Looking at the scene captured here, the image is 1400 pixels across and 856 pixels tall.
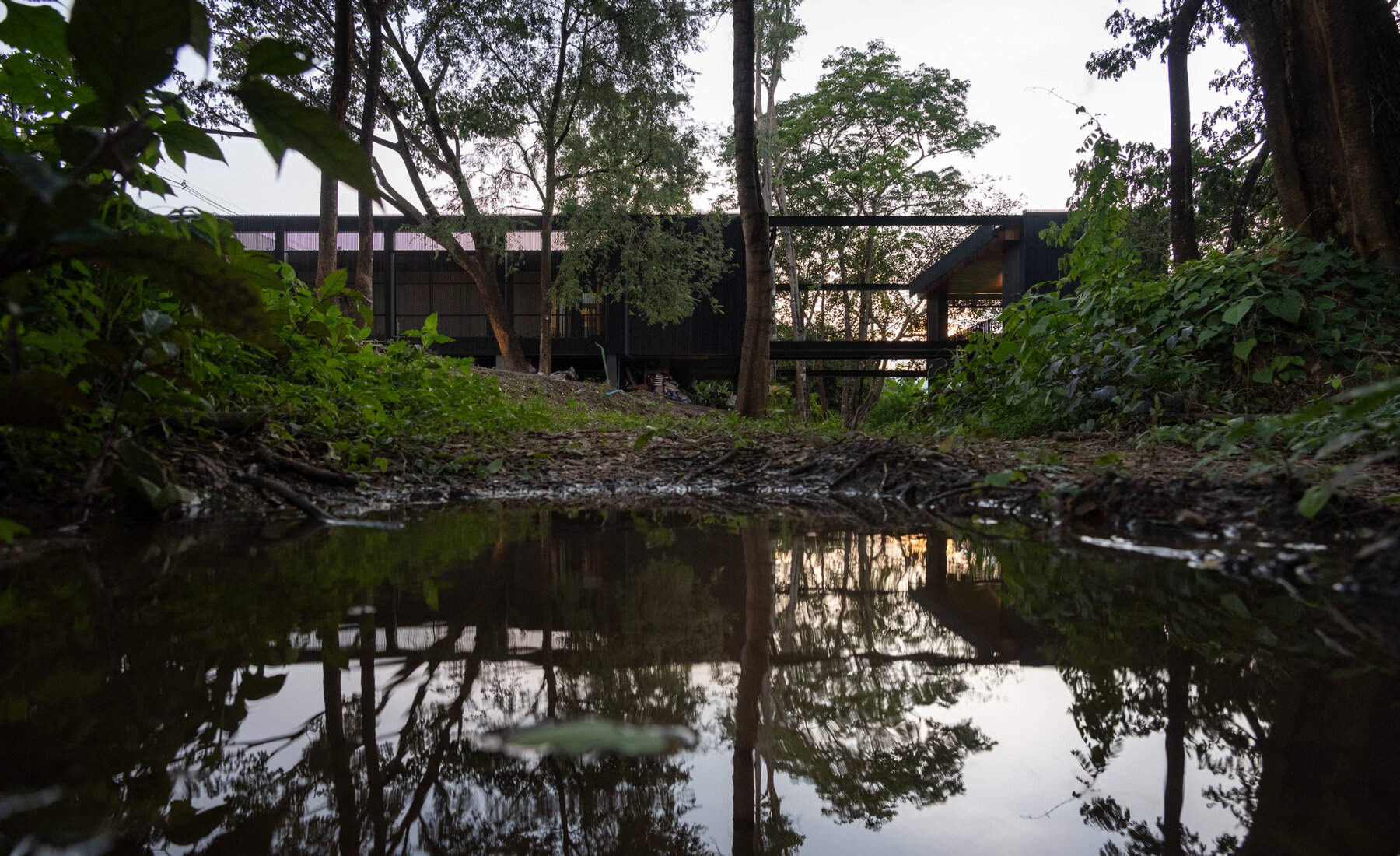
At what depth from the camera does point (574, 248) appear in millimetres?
14273

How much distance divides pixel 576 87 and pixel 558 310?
5.17 metres

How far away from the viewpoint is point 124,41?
0.81m

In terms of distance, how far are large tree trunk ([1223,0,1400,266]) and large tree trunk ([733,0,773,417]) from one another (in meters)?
3.55

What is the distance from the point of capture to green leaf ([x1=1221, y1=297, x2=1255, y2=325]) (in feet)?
12.3

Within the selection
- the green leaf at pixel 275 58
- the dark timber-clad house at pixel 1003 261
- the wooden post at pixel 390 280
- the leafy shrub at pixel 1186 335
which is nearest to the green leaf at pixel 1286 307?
the leafy shrub at pixel 1186 335

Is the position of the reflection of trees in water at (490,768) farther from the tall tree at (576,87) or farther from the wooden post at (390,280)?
the wooden post at (390,280)

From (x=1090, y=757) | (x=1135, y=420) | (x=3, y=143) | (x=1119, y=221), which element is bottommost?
(x=1090, y=757)

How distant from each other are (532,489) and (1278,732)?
2.54 metres

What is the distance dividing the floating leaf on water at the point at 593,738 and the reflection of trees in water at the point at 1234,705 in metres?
0.35

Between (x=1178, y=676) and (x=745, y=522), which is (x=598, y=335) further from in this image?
(x=1178, y=676)

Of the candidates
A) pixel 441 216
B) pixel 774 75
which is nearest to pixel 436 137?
pixel 441 216

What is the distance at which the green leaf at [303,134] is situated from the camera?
90 centimetres

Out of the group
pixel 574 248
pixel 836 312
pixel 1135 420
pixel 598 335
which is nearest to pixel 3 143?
pixel 1135 420

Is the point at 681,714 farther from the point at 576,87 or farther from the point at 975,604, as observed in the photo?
the point at 576,87
